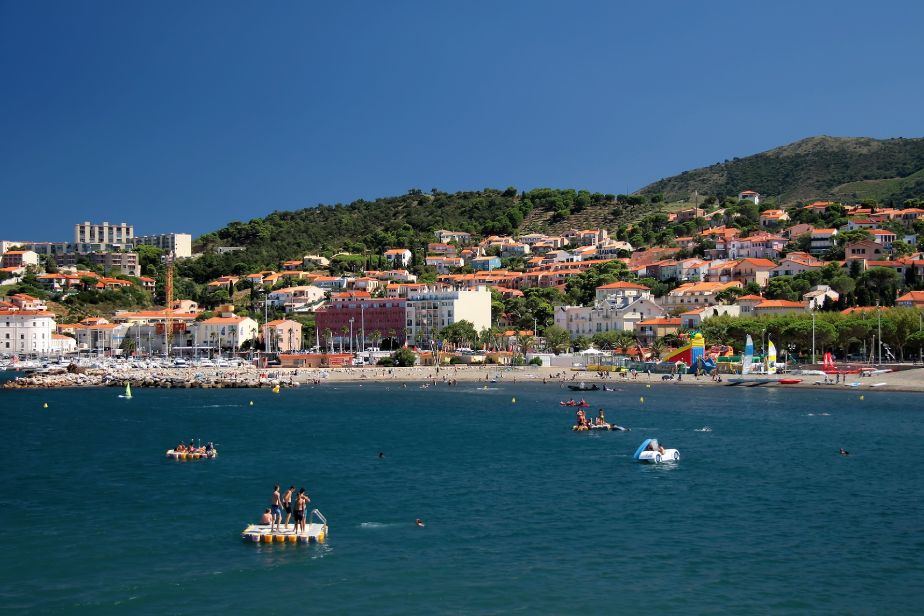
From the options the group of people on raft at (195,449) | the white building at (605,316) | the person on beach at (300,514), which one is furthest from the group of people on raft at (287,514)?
the white building at (605,316)

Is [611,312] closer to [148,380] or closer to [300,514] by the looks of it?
[148,380]

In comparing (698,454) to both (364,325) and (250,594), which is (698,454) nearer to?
(250,594)

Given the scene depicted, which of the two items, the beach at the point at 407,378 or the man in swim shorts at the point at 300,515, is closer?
the man in swim shorts at the point at 300,515

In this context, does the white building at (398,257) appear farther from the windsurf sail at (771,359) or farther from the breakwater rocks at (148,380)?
the windsurf sail at (771,359)

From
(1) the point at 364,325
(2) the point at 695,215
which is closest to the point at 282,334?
(1) the point at 364,325

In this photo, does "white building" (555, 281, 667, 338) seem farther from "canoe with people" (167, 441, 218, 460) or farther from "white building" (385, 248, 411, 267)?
"canoe with people" (167, 441, 218, 460)
